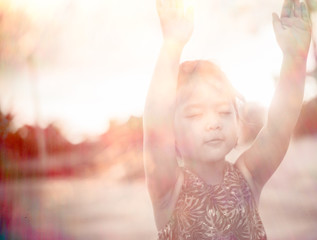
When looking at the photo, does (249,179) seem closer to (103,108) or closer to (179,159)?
(179,159)

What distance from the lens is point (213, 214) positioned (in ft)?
4.50

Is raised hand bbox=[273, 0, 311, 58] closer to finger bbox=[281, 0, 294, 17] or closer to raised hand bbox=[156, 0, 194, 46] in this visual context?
→ finger bbox=[281, 0, 294, 17]

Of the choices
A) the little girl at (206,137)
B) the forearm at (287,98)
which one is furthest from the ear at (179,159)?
the forearm at (287,98)

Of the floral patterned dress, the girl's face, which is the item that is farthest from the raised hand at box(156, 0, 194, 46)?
the floral patterned dress

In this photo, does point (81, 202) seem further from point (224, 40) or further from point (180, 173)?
point (224, 40)

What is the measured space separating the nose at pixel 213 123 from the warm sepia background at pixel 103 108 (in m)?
0.14

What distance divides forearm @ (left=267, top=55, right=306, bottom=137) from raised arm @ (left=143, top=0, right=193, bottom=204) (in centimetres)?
36

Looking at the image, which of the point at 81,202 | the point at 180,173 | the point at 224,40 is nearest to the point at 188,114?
the point at 180,173

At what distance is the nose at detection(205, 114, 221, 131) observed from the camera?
139 centimetres

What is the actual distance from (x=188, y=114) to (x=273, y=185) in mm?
399

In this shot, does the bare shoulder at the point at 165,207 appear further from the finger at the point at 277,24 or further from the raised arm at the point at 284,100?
the finger at the point at 277,24

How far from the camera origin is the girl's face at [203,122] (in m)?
1.39

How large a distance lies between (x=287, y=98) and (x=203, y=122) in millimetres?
308

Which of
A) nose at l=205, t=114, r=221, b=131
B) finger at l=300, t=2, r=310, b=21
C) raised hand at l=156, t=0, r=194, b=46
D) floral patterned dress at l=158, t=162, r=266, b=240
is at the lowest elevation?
floral patterned dress at l=158, t=162, r=266, b=240
